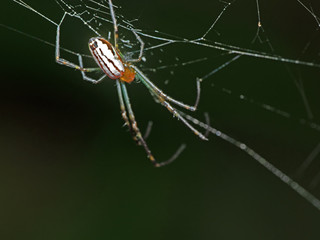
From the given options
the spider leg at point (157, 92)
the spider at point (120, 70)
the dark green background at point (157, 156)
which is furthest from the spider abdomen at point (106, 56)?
the dark green background at point (157, 156)

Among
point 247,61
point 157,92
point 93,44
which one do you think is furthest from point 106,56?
point 247,61

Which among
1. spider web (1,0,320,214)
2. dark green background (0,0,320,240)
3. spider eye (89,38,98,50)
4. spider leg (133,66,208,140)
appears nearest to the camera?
spider eye (89,38,98,50)

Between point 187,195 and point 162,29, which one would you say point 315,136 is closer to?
point 187,195

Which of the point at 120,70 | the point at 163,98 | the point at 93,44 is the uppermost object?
the point at 93,44

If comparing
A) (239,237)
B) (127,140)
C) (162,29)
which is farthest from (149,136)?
(239,237)

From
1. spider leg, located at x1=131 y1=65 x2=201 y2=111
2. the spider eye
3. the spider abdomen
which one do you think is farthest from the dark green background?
the spider eye

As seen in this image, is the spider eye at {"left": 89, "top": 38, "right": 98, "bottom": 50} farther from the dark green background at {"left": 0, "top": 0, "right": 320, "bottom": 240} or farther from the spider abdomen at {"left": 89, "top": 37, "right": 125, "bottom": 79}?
the dark green background at {"left": 0, "top": 0, "right": 320, "bottom": 240}

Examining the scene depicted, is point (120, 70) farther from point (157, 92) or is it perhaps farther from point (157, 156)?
point (157, 156)

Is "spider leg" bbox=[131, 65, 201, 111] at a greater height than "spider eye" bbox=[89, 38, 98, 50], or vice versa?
"spider eye" bbox=[89, 38, 98, 50]
